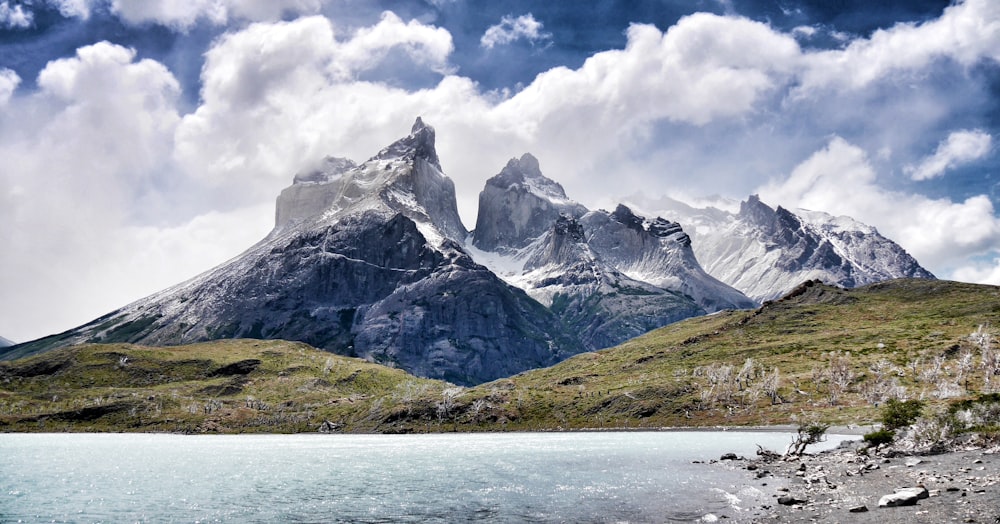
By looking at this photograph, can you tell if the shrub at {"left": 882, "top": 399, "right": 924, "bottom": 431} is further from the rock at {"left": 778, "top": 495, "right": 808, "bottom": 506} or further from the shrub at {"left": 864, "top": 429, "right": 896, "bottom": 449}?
the rock at {"left": 778, "top": 495, "right": 808, "bottom": 506}

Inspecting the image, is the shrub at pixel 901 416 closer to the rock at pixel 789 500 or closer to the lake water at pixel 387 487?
the lake water at pixel 387 487

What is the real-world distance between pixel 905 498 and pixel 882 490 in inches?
378

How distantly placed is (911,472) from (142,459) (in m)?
126

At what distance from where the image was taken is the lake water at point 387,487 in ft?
195

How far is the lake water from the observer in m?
59.3

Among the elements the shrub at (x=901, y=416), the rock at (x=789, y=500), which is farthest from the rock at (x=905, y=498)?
the shrub at (x=901, y=416)

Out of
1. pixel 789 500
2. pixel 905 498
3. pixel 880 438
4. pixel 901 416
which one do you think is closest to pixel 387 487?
pixel 789 500

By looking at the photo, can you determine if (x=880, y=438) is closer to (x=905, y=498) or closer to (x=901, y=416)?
(x=901, y=416)

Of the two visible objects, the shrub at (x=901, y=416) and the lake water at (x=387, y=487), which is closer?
the lake water at (x=387, y=487)

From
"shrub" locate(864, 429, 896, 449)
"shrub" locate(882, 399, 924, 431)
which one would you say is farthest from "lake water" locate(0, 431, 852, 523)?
"shrub" locate(882, 399, 924, 431)

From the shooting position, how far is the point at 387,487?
261 feet

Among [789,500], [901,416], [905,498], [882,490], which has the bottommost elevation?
[789,500]

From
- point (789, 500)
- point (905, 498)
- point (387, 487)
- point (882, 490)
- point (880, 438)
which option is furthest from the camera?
point (880, 438)

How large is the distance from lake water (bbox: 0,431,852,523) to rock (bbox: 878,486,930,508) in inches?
412
